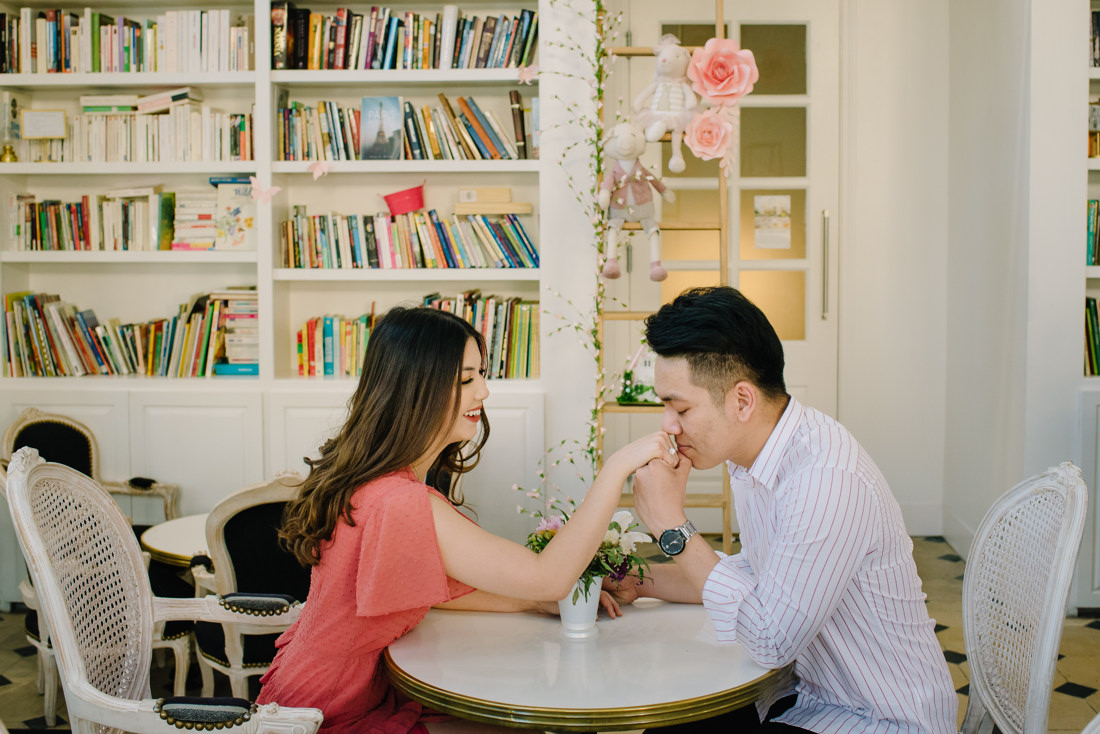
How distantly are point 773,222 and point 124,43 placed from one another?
2964 millimetres

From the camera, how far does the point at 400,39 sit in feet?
12.7

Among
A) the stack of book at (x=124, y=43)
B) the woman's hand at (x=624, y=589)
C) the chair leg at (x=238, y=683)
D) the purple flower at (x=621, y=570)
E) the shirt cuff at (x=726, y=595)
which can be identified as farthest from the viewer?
the stack of book at (x=124, y=43)

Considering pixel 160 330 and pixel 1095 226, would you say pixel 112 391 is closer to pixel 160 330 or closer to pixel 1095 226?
pixel 160 330

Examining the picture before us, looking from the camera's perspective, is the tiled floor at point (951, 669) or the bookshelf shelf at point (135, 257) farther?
the bookshelf shelf at point (135, 257)

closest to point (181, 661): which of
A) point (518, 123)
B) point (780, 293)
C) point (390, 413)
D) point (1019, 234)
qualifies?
point (390, 413)

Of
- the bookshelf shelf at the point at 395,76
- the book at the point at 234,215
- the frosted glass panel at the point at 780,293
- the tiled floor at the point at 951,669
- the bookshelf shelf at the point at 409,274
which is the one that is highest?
the bookshelf shelf at the point at 395,76

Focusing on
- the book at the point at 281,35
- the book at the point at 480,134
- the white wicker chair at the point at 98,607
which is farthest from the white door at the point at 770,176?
the white wicker chair at the point at 98,607

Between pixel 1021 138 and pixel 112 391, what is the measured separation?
369 cm

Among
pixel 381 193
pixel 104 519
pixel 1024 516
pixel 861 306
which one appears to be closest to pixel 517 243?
pixel 381 193

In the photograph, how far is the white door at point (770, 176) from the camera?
4.67 meters

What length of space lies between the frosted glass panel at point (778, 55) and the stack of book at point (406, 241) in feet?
5.17

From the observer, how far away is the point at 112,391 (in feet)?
12.7

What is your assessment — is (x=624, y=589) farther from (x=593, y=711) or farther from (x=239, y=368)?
(x=239, y=368)

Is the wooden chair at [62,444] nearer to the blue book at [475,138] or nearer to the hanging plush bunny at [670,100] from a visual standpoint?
the blue book at [475,138]
